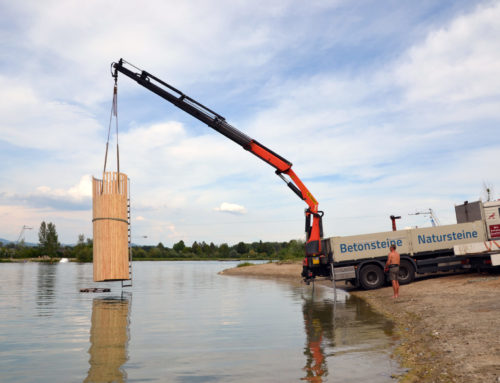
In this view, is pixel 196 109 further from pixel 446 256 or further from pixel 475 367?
pixel 475 367

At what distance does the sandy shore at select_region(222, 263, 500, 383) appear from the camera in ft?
22.1

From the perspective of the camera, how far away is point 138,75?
20906 millimetres

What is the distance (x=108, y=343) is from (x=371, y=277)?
14.8m

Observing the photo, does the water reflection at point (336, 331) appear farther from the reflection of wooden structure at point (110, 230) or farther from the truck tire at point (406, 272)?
the reflection of wooden structure at point (110, 230)

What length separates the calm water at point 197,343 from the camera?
24.1ft

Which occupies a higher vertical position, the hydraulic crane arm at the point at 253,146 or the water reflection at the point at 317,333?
the hydraulic crane arm at the point at 253,146

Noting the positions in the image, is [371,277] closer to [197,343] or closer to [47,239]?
[197,343]

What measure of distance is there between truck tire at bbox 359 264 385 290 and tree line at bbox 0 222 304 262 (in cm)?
8547

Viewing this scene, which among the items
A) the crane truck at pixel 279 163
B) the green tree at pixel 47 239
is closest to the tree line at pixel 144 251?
the green tree at pixel 47 239

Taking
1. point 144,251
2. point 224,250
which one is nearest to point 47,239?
point 144,251

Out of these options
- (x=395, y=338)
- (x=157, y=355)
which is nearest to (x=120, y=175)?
(x=157, y=355)

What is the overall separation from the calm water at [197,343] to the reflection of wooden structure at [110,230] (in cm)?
158

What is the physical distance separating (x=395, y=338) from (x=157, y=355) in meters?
5.36

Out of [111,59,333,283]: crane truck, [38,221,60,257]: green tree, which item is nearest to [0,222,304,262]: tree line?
[38,221,60,257]: green tree
